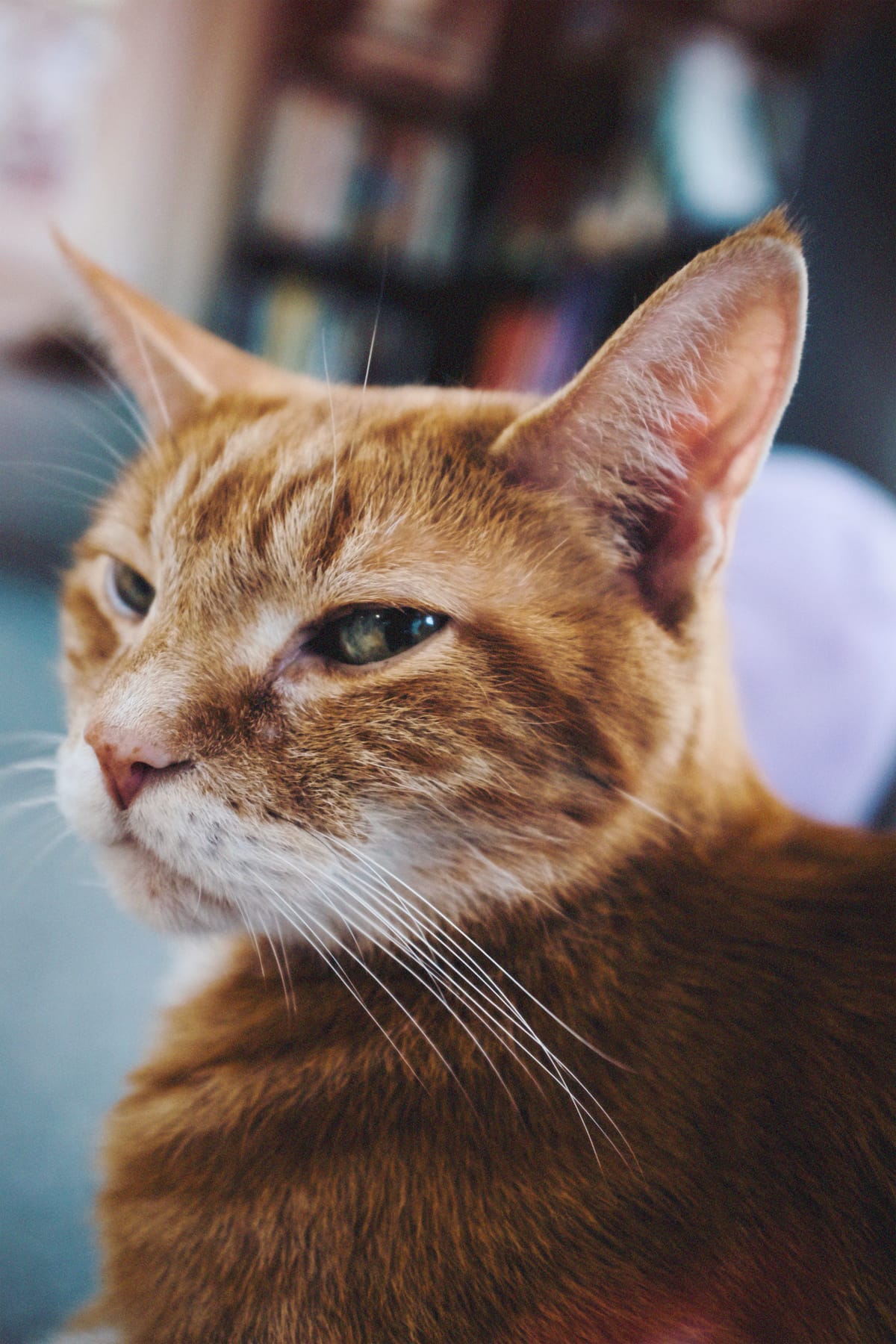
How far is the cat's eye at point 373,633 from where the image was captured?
0.55 metres

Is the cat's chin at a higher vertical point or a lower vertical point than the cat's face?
lower

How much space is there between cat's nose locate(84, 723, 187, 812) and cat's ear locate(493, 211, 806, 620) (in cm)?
27

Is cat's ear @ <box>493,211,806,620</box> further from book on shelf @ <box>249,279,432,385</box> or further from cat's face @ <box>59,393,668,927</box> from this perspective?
book on shelf @ <box>249,279,432,385</box>

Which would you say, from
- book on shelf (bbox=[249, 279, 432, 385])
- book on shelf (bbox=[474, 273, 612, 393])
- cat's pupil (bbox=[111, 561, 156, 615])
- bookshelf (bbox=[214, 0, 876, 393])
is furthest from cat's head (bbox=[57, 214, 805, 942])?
book on shelf (bbox=[249, 279, 432, 385])

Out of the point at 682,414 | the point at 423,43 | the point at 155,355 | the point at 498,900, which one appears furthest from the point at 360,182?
the point at 498,900

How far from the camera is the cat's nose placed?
530mm

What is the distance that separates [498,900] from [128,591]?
15.1 inches

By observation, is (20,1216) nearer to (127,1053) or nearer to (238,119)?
(127,1053)

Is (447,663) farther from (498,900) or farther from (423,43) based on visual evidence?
(423,43)

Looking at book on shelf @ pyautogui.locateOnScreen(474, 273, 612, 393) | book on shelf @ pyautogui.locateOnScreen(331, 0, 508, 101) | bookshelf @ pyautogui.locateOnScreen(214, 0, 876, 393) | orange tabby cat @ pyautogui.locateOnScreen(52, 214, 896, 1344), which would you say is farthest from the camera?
book on shelf @ pyautogui.locateOnScreen(331, 0, 508, 101)

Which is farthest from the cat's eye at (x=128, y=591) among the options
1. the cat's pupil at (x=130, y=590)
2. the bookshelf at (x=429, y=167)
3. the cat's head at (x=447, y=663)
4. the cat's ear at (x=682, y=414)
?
the bookshelf at (x=429, y=167)

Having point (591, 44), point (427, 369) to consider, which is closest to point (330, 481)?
point (427, 369)

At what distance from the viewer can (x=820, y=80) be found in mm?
1010

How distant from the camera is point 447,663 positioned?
546 mm
